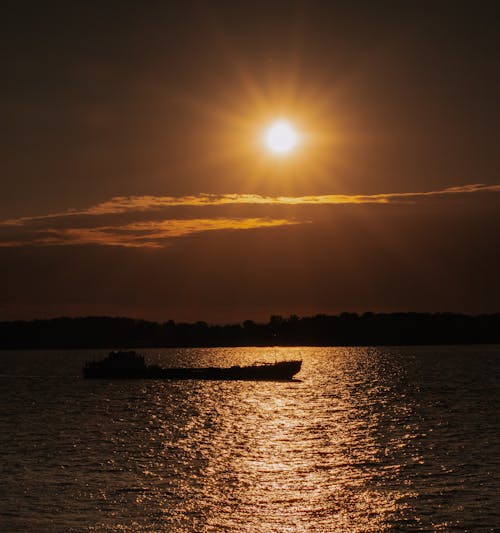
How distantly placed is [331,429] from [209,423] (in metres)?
15.2

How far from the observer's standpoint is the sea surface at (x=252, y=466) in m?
42.6

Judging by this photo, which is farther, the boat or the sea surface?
the boat

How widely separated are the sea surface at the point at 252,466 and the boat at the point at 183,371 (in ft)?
161

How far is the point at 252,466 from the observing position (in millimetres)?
59781

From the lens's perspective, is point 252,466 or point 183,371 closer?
point 252,466

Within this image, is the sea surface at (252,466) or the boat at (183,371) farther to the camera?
the boat at (183,371)

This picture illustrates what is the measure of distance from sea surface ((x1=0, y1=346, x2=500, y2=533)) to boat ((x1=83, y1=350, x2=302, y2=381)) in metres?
49.0

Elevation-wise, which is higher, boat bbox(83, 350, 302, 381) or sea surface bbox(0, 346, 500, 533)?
boat bbox(83, 350, 302, 381)

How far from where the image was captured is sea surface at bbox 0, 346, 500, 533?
42594 millimetres

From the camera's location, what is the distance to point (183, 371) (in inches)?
6870

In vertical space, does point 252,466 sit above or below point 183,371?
below

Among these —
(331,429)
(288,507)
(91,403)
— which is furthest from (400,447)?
(91,403)

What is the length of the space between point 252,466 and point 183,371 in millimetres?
115843

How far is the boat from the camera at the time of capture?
171250 mm
